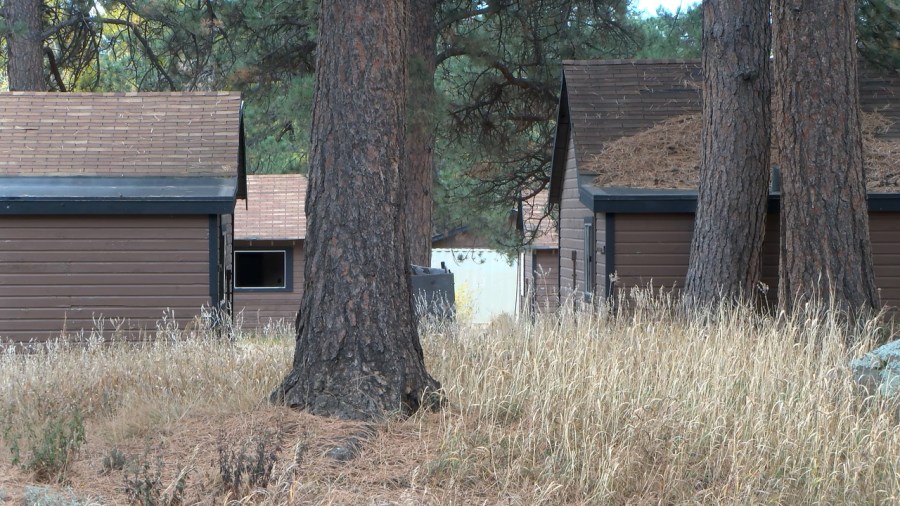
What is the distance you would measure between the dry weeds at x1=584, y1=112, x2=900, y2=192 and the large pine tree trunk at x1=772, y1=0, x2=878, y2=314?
357 centimetres

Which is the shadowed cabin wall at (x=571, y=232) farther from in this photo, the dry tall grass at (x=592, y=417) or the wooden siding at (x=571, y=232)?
the dry tall grass at (x=592, y=417)

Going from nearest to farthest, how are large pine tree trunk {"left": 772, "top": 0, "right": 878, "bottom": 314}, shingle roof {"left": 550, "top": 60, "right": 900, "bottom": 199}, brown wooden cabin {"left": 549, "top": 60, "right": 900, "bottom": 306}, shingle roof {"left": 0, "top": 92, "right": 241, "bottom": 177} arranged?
large pine tree trunk {"left": 772, "top": 0, "right": 878, "bottom": 314}, brown wooden cabin {"left": 549, "top": 60, "right": 900, "bottom": 306}, shingle roof {"left": 0, "top": 92, "right": 241, "bottom": 177}, shingle roof {"left": 550, "top": 60, "right": 900, "bottom": 199}

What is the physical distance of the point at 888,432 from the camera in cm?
568

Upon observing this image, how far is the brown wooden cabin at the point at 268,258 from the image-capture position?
949 inches

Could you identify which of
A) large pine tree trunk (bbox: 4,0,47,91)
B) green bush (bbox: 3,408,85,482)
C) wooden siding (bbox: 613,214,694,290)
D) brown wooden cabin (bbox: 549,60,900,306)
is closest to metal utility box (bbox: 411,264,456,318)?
brown wooden cabin (bbox: 549,60,900,306)

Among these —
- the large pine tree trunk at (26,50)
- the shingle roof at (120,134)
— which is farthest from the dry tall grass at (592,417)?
the large pine tree trunk at (26,50)

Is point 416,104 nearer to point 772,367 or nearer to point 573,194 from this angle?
point 573,194

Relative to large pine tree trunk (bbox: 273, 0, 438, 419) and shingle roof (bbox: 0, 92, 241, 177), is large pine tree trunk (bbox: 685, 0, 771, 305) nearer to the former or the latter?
large pine tree trunk (bbox: 273, 0, 438, 419)

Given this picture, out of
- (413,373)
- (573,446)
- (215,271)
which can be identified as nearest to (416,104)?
(215,271)

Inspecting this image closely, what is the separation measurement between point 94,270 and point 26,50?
7979mm

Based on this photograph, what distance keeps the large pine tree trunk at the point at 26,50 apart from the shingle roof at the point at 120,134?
3435 mm

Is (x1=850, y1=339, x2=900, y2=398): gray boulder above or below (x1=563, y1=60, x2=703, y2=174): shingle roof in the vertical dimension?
below

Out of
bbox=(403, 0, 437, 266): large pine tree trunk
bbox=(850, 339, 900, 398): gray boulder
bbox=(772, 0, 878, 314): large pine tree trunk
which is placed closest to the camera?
bbox=(850, 339, 900, 398): gray boulder

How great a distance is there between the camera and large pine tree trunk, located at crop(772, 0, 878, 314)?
8.90 m
